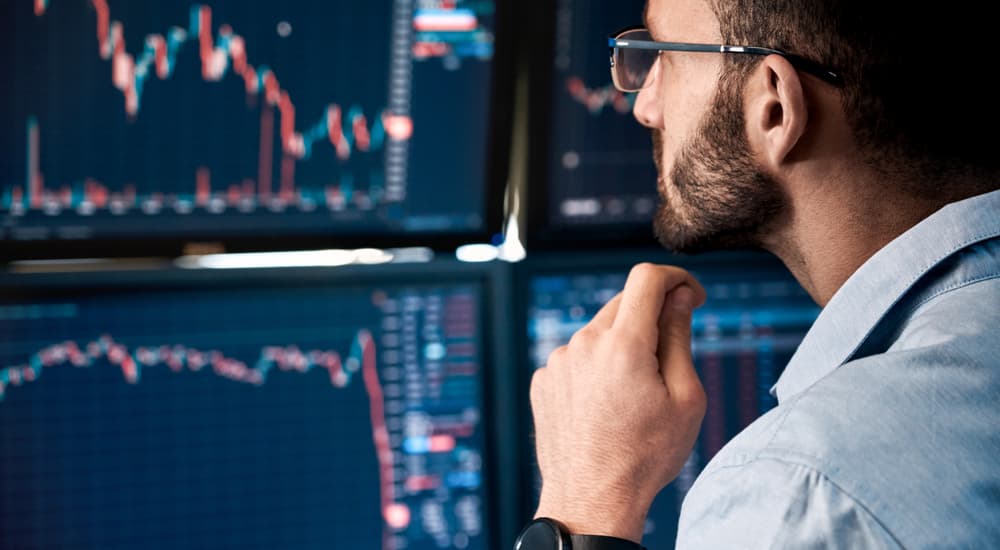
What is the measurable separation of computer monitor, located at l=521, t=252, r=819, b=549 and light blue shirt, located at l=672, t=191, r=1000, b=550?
69cm

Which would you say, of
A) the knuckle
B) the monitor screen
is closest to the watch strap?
the knuckle

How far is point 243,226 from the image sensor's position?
1206 millimetres

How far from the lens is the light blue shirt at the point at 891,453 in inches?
21.5

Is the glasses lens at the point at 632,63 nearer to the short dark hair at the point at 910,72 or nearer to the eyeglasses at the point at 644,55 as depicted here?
the eyeglasses at the point at 644,55

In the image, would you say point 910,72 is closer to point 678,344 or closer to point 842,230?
point 842,230

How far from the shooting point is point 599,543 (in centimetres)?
80

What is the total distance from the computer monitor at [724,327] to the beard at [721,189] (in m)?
0.40

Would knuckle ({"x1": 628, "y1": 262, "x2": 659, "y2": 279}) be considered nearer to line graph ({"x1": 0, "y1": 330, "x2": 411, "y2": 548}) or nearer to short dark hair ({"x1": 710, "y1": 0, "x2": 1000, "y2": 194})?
short dark hair ({"x1": 710, "y1": 0, "x2": 1000, "y2": 194})

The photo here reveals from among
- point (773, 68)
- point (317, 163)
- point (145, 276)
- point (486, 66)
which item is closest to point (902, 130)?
point (773, 68)

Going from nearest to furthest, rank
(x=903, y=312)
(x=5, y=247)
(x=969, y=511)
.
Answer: (x=969, y=511) < (x=903, y=312) < (x=5, y=247)

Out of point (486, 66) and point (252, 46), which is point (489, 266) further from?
point (252, 46)

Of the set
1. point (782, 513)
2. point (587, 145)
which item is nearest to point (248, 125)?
point (587, 145)

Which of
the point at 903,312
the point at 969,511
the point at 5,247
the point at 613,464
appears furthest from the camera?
the point at 5,247

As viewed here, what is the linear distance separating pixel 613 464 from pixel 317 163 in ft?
1.90
